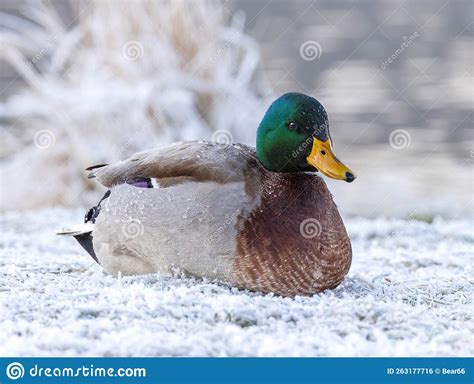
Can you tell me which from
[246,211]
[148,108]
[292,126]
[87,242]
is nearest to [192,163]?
[246,211]

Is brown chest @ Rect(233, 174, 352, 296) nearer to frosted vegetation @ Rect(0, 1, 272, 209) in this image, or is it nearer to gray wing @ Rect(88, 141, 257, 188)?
gray wing @ Rect(88, 141, 257, 188)

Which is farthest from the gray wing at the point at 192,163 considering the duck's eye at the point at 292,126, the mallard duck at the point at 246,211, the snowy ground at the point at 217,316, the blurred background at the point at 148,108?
the blurred background at the point at 148,108

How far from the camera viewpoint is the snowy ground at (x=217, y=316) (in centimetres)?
293

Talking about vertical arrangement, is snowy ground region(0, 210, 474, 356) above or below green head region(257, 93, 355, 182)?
below

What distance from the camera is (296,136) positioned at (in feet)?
12.7

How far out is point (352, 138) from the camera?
9016 millimetres

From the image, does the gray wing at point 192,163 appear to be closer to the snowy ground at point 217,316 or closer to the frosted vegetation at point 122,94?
the snowy ground at point 217,316

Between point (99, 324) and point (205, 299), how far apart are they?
1.56ft

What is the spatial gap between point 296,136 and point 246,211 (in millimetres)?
393

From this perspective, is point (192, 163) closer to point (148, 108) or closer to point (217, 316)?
point (217, 316)

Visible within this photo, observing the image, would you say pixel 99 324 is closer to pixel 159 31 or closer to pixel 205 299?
pixel 205 299

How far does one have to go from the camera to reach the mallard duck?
373cm

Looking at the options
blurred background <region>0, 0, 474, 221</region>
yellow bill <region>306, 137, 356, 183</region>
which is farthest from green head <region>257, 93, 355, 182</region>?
blurred background <region>0, 0, 474, 221</region>

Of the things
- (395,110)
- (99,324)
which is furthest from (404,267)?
(395,110)
